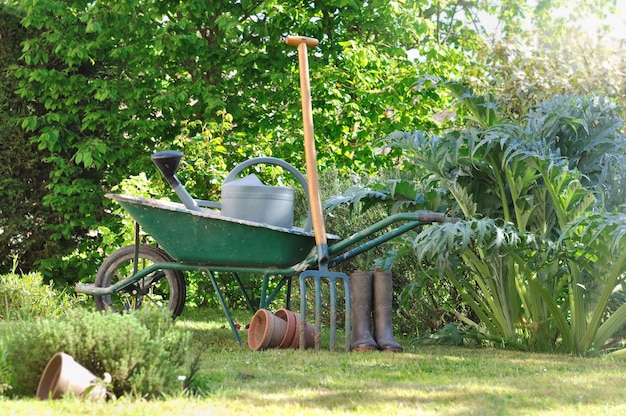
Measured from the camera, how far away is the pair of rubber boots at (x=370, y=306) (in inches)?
177

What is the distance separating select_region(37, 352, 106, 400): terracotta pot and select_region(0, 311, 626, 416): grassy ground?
0.21 feet

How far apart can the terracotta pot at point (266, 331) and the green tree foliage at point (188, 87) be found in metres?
2.90

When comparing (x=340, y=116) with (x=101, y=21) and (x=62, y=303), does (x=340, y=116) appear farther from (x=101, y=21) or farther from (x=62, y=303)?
(x=62, y=303)

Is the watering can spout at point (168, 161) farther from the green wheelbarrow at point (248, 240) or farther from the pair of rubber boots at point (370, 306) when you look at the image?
the pair of rubber boots at point (370, 306)

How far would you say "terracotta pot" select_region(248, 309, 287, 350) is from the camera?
4.41 m

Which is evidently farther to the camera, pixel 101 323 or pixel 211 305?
pixel 211 305

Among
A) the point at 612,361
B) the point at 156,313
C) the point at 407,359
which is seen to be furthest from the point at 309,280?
the point at 156,313

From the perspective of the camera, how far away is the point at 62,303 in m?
6.18

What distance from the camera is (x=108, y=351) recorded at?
9.04ft

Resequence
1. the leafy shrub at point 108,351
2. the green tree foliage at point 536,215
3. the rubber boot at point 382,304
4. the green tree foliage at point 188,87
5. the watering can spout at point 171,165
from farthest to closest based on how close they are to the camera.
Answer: the green tree foliage at point 188,87, the watering can spout at point 171,165, the rubber boot at point 382,304, the green tree foliage at point 536,215, the leafy shrub at point 108,351

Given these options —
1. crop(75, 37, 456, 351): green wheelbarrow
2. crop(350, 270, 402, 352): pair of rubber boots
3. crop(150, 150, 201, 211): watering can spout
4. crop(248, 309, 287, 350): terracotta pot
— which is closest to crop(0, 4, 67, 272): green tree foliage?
crop(75, 37, 456, 351): green wheelbarrow

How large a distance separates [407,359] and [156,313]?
1.49m

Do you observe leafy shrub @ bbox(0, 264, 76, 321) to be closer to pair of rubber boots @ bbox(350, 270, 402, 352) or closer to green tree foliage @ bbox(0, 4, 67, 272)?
green tree foliage @ bbox(0, 4, 67, 272)

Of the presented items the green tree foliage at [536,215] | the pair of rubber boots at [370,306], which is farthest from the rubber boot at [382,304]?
the green tree foliage at [536,215]
